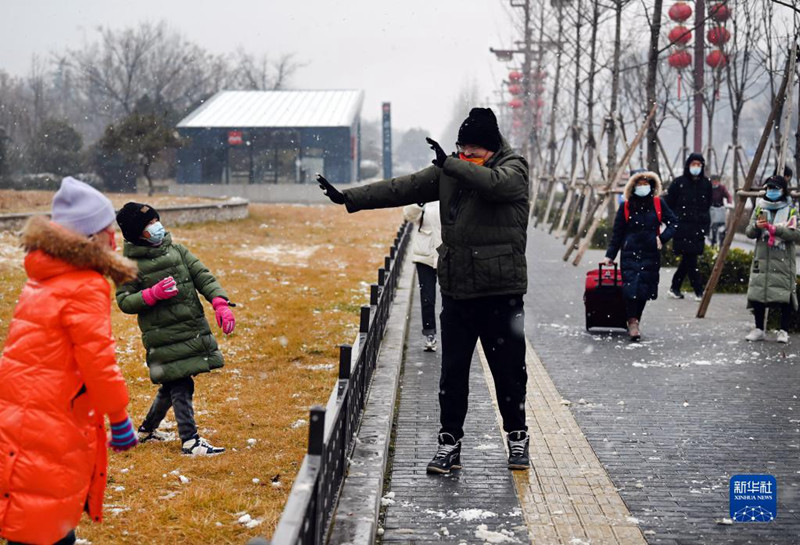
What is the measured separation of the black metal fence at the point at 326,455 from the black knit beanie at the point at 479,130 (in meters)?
1.28

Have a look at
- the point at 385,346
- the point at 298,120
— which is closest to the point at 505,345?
the point at 385,346

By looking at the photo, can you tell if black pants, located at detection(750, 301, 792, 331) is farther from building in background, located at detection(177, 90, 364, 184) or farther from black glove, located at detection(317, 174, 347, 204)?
building in background, located at detection(177, 90, 364, 184)

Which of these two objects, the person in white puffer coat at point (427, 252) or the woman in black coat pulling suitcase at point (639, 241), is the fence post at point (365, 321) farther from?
the woman in black coat pulling suitcase at point (639, 241)

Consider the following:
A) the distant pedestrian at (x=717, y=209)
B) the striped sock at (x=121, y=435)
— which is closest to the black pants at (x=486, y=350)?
the striped sock at (x=121, y=435)

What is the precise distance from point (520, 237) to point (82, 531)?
2.66 m

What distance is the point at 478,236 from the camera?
16.5 feet

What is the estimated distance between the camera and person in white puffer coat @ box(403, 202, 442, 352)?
8.78m

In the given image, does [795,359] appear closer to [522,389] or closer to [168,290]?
[522,389]

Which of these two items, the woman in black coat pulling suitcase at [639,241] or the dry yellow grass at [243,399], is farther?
the woman in black coat pulling suitcase at [639,241]

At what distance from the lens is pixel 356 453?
5.31m

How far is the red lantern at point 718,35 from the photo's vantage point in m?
21.6

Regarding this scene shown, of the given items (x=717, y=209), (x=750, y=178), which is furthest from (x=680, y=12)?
(x=750, y=178)

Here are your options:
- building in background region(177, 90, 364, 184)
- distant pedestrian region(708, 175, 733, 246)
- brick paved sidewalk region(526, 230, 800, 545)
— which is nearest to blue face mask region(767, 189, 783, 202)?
brick paved sidewalk region(526, 230, 800, 545)

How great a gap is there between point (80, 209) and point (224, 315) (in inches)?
85.8
